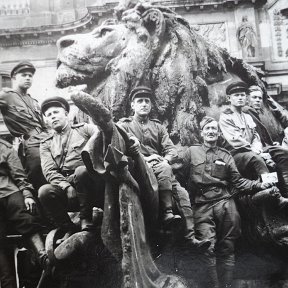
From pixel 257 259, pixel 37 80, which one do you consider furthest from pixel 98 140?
pixel 37 80

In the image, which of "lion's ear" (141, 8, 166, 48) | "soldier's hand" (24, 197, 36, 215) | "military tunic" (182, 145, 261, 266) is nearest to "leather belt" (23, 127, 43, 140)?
"soldier's hand" (24, 197, 36, 215)

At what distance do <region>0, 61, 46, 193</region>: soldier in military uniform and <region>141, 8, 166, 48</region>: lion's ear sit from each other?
207 centimetres

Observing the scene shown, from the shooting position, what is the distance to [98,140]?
742 cm

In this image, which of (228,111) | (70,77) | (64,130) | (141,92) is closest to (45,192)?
(64,130)

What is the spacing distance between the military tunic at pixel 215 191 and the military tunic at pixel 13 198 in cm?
228

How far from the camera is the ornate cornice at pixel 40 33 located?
1345 centimetres

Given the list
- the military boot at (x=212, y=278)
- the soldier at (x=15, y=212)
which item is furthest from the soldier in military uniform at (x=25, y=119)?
the military boot at (x=212, y=278)

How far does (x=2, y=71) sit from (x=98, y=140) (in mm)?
7039

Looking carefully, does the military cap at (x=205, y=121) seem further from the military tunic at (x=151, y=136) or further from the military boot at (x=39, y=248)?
the military boot at (x=39, y=248)

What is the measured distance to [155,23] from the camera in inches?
384

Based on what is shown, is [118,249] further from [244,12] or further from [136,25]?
[244,12]

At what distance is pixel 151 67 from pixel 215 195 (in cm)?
255

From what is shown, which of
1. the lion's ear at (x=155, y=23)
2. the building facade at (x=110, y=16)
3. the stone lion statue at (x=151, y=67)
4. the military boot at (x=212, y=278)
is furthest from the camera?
the building facade at (x=110, y=16)

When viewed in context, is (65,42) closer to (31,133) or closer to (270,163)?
(31,133)
